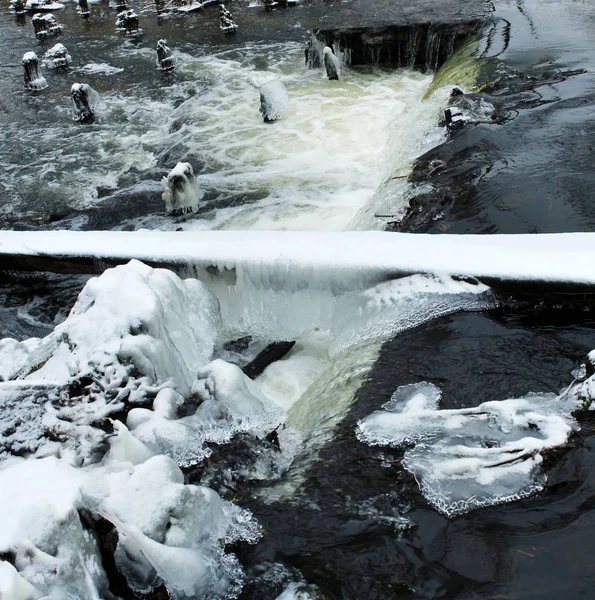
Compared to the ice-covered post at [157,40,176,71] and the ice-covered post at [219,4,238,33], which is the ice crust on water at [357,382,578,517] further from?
the ice-covered post at [219,4,238,33]

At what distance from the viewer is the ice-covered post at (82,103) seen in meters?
10.2

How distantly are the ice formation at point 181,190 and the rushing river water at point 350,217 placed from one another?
0.47 ft

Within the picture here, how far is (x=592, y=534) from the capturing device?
2.15 meters

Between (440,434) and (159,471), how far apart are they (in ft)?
4.55

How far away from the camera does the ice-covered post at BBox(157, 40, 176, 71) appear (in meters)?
12.9

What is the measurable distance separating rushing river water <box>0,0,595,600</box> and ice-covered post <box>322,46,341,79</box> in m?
0.25

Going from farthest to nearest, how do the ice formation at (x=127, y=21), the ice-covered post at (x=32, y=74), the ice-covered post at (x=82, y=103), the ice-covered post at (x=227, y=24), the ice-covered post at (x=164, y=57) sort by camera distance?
the ice formation at (x=127, y=21), the ice-covered post at (x=227, y=24), the ice-covered post at (x=164, y=57), the ice-covered post at (x=32, y=74), the ice-covered post at (x=82, y=103)

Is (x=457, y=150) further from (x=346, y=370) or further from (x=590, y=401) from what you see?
(x=590, y=401)

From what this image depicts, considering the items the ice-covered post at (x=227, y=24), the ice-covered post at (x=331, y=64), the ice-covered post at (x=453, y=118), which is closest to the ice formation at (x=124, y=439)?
the ice-covered post at (x=453, y=118)

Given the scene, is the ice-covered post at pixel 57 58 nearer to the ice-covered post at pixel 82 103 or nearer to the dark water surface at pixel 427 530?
the ice-covered post at pixel 82 103

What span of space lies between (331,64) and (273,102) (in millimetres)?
2423

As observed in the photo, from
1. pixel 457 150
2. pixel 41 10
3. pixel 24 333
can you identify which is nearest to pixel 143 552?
pixel 24 333

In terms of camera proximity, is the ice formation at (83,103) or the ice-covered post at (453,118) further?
the ice formation at (83,103)

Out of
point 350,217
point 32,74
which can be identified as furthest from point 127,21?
point 350,217
